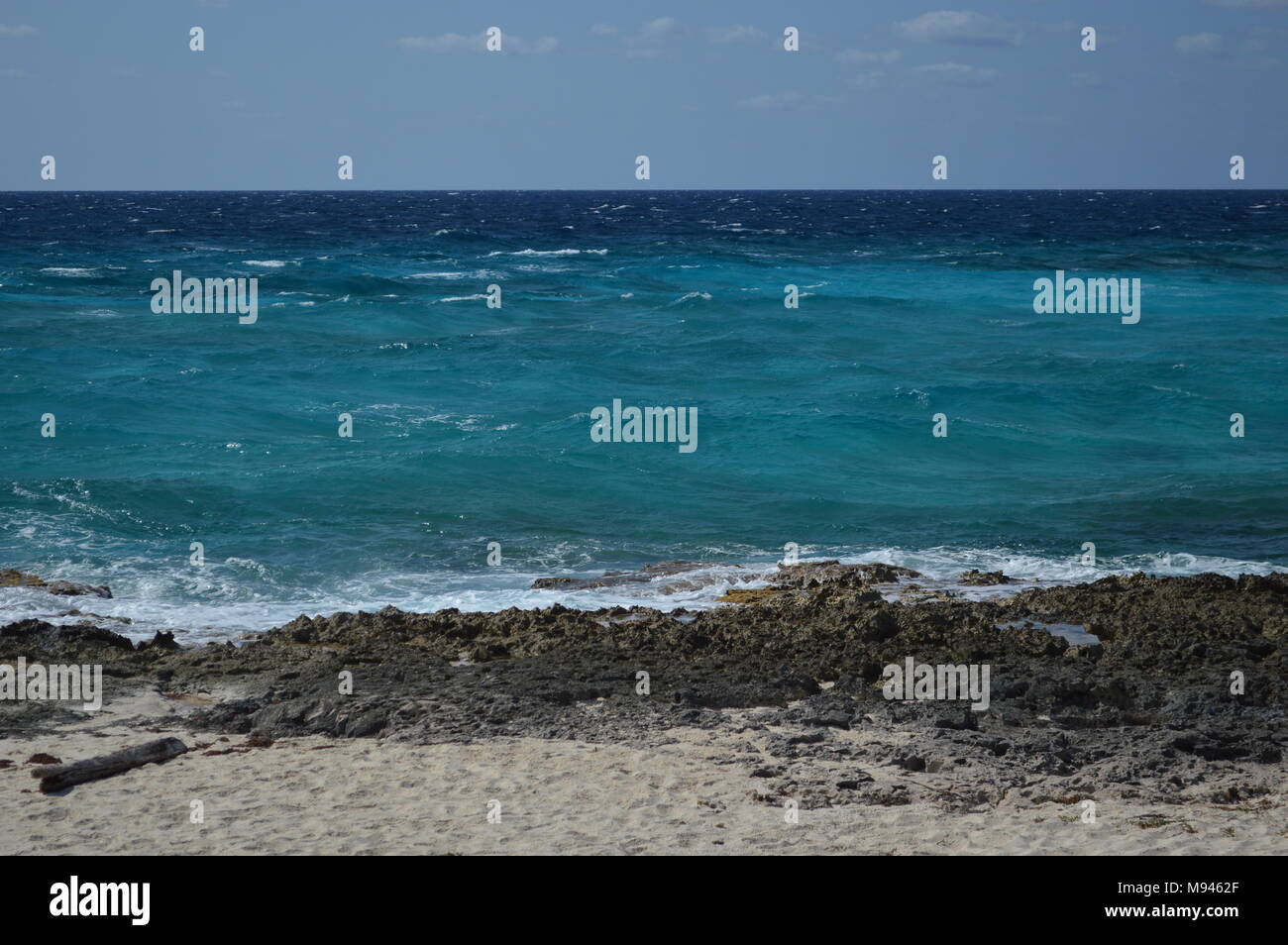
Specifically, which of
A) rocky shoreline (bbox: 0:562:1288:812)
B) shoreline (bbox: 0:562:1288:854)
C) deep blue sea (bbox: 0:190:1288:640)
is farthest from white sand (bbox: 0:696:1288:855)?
deep blue sea (bbox: 0:190:1288:640)

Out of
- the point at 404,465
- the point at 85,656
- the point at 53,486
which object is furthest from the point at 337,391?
the point at 85,656

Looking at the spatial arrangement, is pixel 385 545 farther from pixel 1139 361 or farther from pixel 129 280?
pixel 129 280

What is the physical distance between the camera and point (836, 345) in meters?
35.8

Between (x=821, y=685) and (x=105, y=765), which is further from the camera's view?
(x=821, y=685)

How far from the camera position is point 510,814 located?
8062 millimetres

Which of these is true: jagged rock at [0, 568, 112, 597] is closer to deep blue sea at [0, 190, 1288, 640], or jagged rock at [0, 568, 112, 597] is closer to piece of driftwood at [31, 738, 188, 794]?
deep blue sea at [0, 190, 1288, 640]

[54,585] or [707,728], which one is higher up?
[54,585]

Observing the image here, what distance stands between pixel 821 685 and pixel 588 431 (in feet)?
45.8

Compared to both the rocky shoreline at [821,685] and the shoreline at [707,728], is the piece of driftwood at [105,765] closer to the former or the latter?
the shoreline at [707,728]

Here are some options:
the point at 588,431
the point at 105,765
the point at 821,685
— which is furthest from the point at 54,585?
the point at 588,431

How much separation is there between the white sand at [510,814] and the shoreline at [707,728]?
0.03 metres

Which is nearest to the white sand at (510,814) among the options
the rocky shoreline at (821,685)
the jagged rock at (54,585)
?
the rocky shoreline at (821,685)

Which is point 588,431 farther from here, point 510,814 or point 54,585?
point 510,814

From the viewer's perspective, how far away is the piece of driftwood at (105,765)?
27.4 feet
